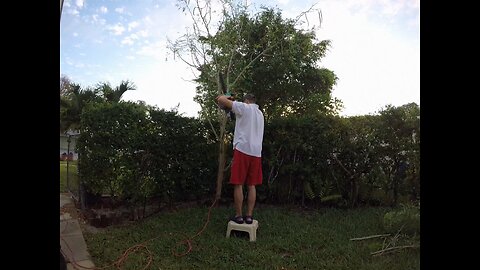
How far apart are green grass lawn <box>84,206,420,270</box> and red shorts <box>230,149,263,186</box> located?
65 centimetres

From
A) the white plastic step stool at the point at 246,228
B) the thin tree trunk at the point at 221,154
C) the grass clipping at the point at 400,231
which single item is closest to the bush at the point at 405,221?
the grass clipping at the point at 400,231

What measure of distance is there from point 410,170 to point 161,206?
3.84m

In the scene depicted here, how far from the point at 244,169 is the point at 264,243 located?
2.92 feet

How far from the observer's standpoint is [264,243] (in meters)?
3.58

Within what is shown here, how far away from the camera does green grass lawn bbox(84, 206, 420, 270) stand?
3047mm

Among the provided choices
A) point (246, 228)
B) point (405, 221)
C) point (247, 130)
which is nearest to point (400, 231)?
point (405, 221)

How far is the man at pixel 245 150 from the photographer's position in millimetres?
3842

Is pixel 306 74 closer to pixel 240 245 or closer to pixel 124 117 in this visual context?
pixel 124 117

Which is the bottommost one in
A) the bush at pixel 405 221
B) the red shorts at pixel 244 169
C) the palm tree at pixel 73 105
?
the bush at pixel 405 221

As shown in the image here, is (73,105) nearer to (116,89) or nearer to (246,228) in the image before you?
(116,89)

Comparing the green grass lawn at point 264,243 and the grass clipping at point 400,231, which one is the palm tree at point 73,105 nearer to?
the green grass lawn at point 264,243

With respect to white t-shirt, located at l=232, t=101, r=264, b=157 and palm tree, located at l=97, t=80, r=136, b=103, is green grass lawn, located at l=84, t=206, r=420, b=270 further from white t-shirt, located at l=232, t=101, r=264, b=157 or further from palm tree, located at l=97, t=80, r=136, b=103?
palm tree, located at l=97, t=80, r=136, b=103

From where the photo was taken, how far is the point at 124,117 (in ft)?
14.9
